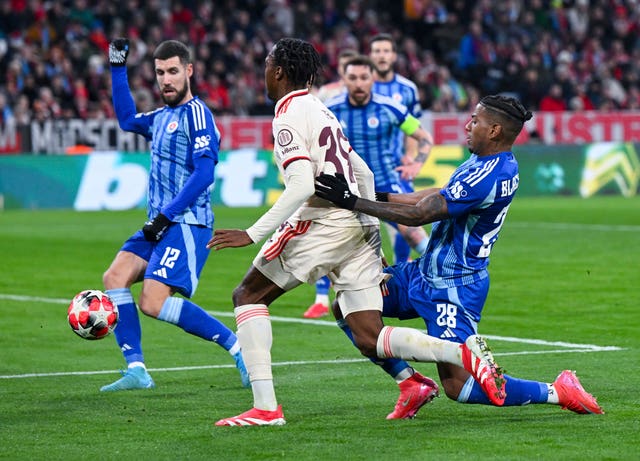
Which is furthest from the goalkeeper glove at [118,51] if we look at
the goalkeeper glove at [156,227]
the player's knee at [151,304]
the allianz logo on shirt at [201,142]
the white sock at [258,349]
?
the white sock at [258,349]

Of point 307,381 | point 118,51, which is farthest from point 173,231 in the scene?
point 118,51

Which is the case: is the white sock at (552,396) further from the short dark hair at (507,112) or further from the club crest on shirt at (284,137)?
the club crest on shirt at (284,137)

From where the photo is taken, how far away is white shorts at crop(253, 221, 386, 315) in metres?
7.27

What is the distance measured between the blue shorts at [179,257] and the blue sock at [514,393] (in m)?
2.31

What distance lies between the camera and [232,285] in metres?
14.8

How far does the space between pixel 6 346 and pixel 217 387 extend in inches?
105

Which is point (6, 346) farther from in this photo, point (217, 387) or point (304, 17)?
point (304, 17)

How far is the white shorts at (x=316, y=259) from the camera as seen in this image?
727 cm

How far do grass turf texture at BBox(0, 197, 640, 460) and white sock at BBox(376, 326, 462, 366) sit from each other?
379mm

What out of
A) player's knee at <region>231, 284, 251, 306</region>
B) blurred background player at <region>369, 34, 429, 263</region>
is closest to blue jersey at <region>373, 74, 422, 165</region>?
blurred background player at <region>369, 34, 429, 263</region>

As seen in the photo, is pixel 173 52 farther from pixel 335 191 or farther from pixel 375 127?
pixel 375 127

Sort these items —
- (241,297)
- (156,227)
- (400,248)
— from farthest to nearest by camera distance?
(400,248)
(156,227)
(241,297)

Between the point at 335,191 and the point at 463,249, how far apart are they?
794 millimetres

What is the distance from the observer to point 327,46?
32.6m
